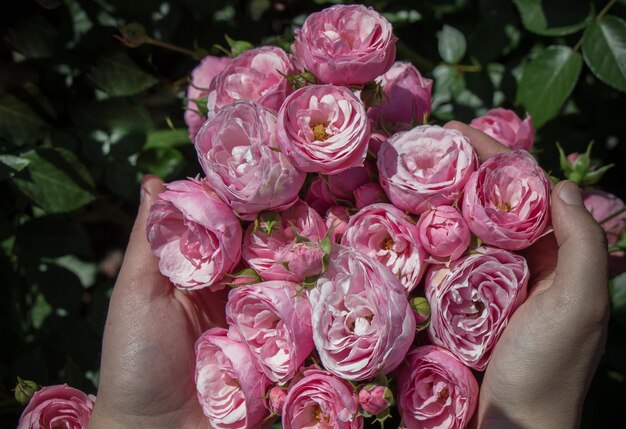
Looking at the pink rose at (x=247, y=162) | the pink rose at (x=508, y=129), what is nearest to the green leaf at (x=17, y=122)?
the pink rose at (x=247, y=162)

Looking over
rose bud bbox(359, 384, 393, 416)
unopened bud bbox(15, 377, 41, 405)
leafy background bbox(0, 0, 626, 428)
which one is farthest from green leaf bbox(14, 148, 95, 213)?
rose bud bbox(359, 384, 393, 416)

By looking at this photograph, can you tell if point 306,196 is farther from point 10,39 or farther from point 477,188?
point 10,39

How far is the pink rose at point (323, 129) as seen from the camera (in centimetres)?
124

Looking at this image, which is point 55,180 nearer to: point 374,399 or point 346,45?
point 346,45

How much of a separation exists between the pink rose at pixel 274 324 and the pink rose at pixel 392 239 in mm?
140

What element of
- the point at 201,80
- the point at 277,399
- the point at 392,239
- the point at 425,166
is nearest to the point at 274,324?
the point at 277,399

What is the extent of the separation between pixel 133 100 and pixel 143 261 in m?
0.66

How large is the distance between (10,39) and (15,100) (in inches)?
5.8

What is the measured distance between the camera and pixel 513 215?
1.27 m

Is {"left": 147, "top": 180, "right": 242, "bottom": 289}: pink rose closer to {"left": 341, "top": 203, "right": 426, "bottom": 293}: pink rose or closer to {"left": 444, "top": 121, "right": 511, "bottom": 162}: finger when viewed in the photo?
{"left": 341, "top": 203, "right": 426, "bottom": 293}: pink rose

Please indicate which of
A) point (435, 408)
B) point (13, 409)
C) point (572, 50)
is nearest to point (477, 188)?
point (435, 408)

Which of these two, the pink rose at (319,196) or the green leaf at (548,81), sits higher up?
the pink rose at (319,196)

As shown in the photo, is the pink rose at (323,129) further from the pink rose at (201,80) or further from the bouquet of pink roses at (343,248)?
the pink rose at (201,80)

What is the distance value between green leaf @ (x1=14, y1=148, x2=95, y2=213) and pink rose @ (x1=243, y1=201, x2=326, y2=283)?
620 millimetres
